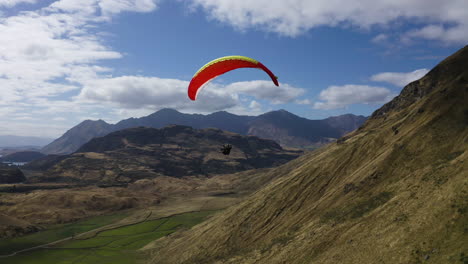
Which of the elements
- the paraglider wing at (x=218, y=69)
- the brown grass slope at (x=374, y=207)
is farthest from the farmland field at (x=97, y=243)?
the paraglider wing at (x=218, y=69)

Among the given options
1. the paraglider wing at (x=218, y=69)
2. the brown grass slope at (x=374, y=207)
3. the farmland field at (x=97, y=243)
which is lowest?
the farmland field at (x=97, y=243)

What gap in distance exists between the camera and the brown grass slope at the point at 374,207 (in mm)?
33281

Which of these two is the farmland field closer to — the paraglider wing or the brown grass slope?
the brown grass slope

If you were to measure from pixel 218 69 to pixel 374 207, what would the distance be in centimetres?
3243

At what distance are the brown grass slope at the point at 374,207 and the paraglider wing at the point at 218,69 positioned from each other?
22.4m

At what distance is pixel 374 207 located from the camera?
46625 millimetres

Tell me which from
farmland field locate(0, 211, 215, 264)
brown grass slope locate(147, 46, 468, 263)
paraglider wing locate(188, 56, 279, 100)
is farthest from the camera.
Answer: farmland field locate(0, 211, 215, 264)

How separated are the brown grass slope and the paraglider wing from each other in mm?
22395

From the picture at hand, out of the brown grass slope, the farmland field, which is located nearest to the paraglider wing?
the brown grass slope

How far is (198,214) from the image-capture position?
12038 centimetres

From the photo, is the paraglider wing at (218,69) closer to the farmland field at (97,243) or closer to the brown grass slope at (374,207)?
the brown grass slope at (374,207)

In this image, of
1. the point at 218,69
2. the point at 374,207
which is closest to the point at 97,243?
the point at 374,207

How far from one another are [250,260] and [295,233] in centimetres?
929

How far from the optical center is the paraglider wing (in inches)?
1288
